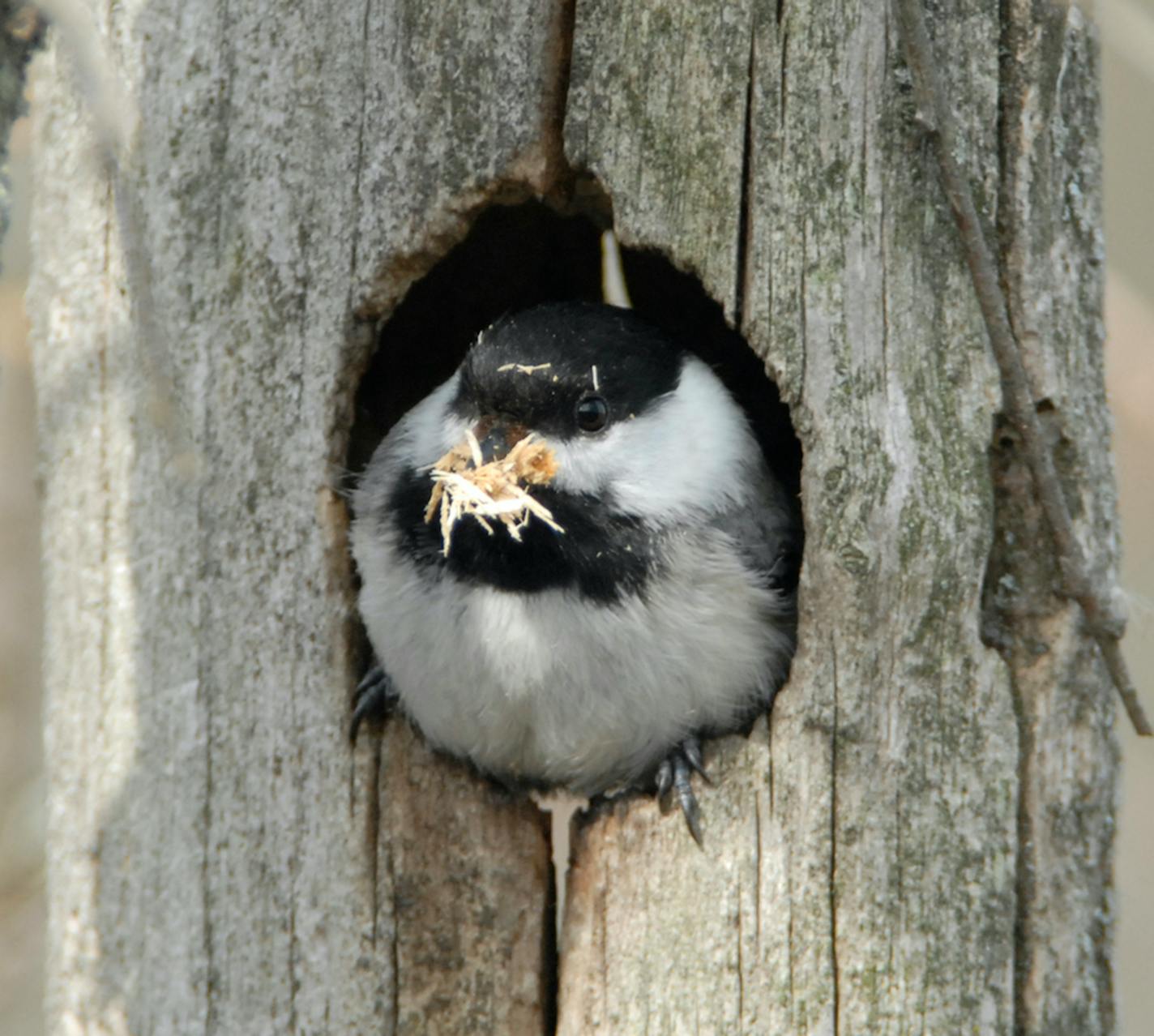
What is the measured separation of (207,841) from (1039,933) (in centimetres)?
158

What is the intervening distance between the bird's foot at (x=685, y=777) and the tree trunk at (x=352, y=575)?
39 millimetres

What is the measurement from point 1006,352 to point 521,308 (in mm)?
1429

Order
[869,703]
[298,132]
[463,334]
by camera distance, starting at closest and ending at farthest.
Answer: [869,703]
[298,132]
[463,334]

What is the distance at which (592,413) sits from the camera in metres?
2.91

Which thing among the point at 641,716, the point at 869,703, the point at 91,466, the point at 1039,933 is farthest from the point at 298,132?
the point at 1039,933

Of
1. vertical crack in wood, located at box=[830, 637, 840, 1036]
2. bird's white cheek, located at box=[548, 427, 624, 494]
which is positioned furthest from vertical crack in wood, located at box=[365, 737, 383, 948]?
vertical crack in wood, located at box=[830, 637, 840, 1036]

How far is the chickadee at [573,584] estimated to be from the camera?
2.81m

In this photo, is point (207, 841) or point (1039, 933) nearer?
point (1039, 933)

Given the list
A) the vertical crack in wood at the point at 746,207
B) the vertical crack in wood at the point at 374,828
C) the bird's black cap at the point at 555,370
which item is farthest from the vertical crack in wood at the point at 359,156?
the vertical crack in wood at the point at 374,828

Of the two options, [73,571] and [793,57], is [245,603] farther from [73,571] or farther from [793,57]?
[793,57]

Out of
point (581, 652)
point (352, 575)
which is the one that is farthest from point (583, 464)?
point (352, 575)

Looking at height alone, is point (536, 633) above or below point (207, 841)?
above

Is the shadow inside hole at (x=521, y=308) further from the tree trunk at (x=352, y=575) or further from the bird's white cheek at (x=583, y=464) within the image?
the bird's white cheek at (x=583, y=464)

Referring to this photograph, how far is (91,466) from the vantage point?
2.98 m
